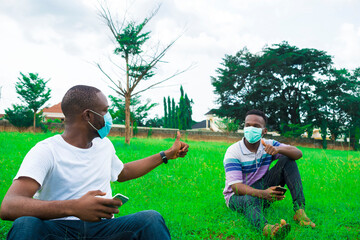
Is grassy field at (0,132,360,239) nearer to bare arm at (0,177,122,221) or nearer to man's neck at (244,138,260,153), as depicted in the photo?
man's neck at (244,138,260,153)

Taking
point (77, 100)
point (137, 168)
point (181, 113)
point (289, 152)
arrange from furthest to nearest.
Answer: point (181, 113) < point (289, 152) < point (137, 168) < point (77, 100)

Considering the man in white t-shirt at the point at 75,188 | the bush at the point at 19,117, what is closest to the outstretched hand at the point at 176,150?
the man in white t-shirt at the point at 75,188

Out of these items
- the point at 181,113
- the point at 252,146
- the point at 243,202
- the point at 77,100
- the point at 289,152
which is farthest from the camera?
the point at 181,113

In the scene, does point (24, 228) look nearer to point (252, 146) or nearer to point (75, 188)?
point (75, 188)

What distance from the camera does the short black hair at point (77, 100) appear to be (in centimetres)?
232

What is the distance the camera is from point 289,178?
12.3 feet

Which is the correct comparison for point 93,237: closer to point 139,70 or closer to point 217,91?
point 139,70

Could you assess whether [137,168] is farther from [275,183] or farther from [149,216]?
[275,183]

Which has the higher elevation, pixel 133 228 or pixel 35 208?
pixel 35 208

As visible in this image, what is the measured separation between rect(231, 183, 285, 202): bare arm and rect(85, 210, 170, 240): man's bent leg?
177 cm

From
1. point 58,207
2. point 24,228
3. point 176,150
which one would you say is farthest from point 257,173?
point 24,228

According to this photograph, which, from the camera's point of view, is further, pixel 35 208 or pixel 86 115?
pixel 86 115

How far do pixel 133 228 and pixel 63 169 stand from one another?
2.19 ft

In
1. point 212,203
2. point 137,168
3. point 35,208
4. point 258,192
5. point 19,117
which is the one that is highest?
point 19,117
